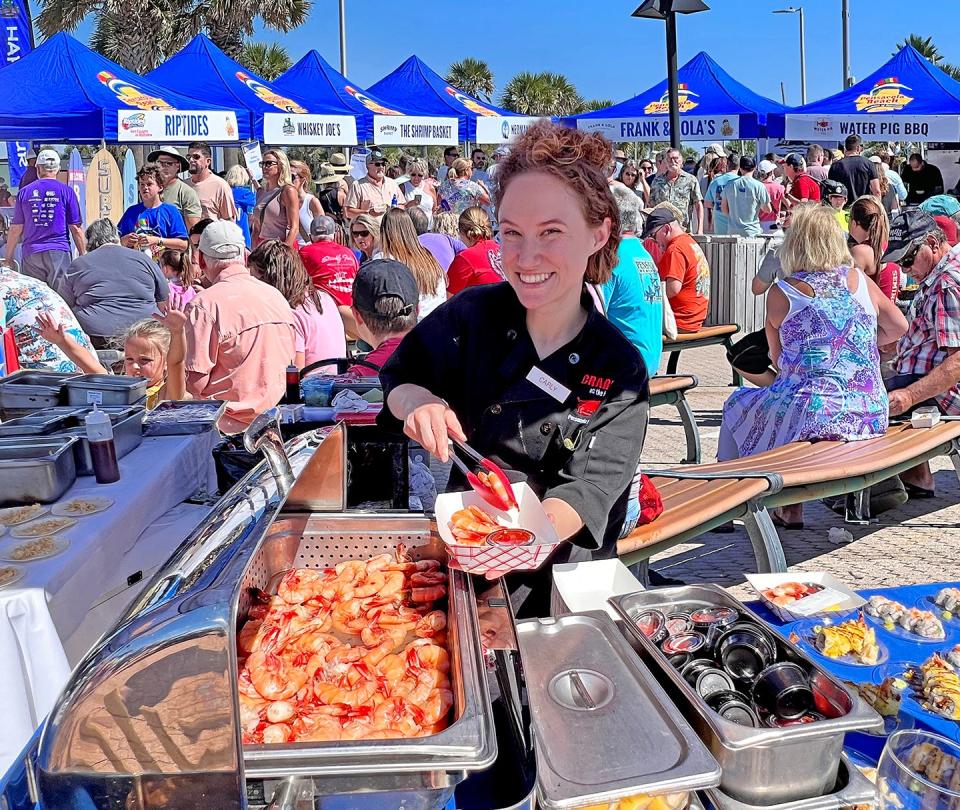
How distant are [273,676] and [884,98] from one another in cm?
1717

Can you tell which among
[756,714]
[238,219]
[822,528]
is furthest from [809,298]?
[238,219]

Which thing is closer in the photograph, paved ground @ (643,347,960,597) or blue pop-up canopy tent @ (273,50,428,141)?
paved ground @ (643,347,960,597)

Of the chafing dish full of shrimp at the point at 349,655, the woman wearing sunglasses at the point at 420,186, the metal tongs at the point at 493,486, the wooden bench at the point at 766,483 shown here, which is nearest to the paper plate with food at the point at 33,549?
the chafing dish full of shrimp at the point at 349,655

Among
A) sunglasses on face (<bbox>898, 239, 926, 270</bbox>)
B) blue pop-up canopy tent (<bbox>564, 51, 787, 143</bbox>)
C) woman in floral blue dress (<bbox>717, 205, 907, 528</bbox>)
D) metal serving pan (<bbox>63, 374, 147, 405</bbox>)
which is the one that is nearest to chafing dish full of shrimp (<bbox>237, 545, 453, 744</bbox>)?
metal serving pan (<bbox>63, 374, 147, 405</bbox>)

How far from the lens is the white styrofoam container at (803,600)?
221 cm

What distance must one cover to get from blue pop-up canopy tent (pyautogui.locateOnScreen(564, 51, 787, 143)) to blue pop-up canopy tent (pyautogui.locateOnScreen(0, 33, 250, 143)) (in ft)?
25.0

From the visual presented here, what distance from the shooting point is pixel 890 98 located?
614 inches

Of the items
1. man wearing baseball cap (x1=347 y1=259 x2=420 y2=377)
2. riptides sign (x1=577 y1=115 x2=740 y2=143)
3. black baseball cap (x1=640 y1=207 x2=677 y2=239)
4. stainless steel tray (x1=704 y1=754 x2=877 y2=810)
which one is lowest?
stainless steel tray (x1=704 y1=754 x2=877 y2=810)

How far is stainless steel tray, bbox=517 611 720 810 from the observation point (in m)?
1.17

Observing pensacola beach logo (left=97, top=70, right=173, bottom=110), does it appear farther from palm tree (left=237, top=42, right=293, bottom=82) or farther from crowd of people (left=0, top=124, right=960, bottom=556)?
palm tree (left=237, top=42, right=293, bottom=82)

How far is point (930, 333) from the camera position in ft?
15.0

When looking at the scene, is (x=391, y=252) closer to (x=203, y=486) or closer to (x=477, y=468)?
(x=203, y=486)

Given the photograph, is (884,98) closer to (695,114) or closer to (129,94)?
(695,114)

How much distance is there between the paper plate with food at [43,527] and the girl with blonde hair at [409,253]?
3.76 meters
